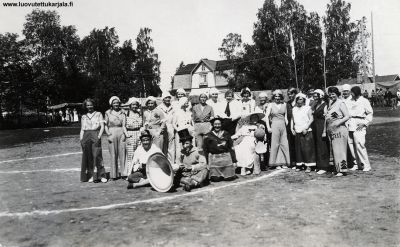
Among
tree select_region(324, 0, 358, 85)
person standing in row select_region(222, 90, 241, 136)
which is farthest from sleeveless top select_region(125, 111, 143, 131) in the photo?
tree select_region(324, 0, 358, 85)

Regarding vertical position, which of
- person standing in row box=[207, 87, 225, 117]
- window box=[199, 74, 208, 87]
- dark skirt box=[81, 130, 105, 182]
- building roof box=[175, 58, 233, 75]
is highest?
building roof box=[175, 58, 233, 75]

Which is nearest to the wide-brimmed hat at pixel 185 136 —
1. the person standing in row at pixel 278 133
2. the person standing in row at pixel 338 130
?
the person standing in row at pixel 278 133

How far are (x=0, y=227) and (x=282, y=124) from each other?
6.43 metres

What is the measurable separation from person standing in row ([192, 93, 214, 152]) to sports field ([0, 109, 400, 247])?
1.46m

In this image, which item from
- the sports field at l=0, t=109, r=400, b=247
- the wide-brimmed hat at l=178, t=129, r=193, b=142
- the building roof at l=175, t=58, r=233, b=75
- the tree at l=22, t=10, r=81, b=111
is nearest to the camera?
the sports field at l=0, t=109, r=400, b=247

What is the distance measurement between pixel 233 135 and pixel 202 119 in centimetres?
104

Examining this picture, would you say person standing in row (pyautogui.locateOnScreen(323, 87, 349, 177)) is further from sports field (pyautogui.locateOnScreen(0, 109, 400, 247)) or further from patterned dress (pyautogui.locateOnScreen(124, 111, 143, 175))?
patterned dress (pyautogui.locateOnScreen(124, 111, 143, 175))

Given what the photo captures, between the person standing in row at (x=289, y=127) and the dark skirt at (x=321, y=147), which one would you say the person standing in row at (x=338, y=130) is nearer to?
the dark skirt at (x=321, y=147)

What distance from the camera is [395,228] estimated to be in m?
5.27

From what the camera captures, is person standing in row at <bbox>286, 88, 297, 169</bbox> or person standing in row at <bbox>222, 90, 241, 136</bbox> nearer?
person standing in row at <bbox>286, 88, 297, 169</bbox>

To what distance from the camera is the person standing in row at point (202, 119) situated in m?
9.70

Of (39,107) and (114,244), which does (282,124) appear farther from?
(39,107)

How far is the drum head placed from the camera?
8.12 metres

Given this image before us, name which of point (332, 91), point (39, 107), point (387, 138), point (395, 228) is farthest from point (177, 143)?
point (39, 107)
